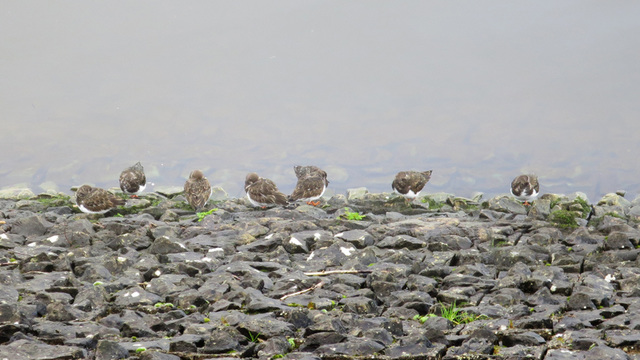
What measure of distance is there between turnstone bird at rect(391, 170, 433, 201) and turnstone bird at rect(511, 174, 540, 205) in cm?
227

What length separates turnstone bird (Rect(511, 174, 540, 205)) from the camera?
52.7 ft

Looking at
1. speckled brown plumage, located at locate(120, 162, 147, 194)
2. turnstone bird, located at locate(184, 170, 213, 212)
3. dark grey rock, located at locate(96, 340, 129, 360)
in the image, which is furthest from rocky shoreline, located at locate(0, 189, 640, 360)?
speckled brown plumage, located at locate(120, 162, 147, 194)

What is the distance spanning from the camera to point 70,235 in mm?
10586

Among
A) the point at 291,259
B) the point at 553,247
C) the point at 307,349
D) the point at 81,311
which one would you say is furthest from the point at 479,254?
the point at 81,311

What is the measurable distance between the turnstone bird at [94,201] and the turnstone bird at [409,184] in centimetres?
656

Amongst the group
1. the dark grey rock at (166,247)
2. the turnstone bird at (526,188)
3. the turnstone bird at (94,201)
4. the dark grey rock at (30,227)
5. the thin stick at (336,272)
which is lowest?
the thin stick at (336,272)

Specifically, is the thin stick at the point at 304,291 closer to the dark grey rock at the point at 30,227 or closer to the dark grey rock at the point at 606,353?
the dark grey rock at the point at 606,353

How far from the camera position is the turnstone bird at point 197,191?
47.5 feet

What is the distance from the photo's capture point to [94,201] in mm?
13945

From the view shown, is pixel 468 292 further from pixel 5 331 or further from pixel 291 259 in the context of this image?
pixel 5 331

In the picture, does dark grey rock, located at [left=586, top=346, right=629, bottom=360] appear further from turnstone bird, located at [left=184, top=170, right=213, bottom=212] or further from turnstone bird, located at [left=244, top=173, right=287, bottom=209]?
turnstone bird, located at [left=184, top=170, right=213, bottom=212]

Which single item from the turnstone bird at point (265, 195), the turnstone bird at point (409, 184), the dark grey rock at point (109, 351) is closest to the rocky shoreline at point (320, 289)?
the dark grey rock at point (109, 351)

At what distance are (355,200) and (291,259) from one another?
6.83 meters

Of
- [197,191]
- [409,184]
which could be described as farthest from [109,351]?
[409,184]
